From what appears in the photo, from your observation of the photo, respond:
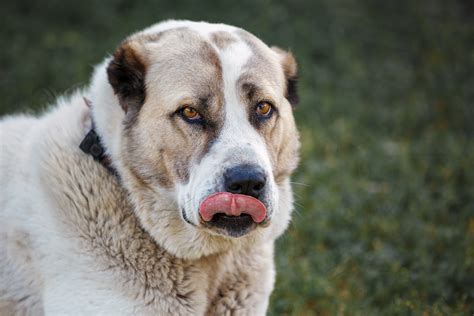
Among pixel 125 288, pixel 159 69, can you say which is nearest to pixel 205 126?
pixel 159 69

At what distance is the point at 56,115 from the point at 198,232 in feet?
3.70

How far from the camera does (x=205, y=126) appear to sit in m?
3.18

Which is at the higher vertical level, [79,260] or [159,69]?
[159,69]

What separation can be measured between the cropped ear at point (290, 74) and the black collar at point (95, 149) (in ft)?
3.91

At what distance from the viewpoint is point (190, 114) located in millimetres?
3199

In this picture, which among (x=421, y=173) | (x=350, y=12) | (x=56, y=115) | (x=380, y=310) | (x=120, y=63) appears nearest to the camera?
(x=120, y=63)

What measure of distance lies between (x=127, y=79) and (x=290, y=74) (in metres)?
1.07

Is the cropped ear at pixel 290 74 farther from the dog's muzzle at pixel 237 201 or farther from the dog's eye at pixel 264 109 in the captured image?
the dog's muzzle at pixel 237 201

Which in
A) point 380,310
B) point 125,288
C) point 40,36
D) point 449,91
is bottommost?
point 449,91

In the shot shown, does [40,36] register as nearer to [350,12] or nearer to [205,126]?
[350,12]

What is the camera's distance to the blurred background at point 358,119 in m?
4.92

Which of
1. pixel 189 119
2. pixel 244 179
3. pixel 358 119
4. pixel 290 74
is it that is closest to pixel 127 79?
pixel 189 119

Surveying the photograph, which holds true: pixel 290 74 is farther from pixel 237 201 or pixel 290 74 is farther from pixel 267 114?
pixel 237 201

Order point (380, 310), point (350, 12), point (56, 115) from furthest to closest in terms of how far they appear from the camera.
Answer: point (350, 12) → point (380, 310) → point (56, 115)
